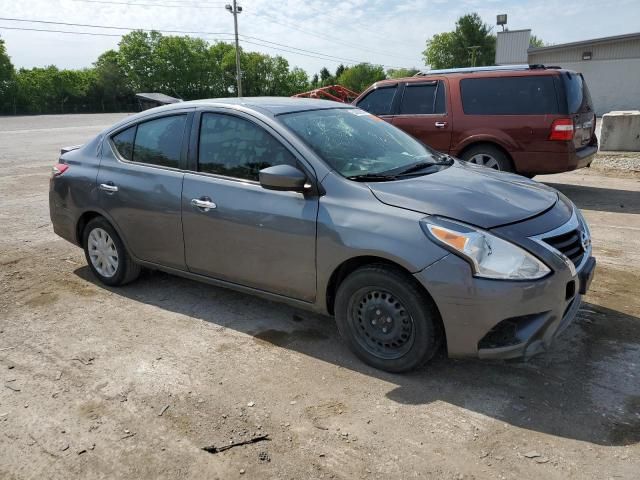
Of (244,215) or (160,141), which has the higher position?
(160,141)

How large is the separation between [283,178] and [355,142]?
778mm

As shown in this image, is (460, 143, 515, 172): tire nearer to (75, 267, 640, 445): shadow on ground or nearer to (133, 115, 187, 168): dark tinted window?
(75, 267, 640, 445): shadow on ground

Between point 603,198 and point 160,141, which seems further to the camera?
point 603,198

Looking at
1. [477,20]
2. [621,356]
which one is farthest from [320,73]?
[621,356]

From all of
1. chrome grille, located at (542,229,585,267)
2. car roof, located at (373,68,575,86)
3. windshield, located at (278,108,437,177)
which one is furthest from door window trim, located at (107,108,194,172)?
car roof, located at (373,68,575,86)

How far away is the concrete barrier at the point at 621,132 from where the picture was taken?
12503mm

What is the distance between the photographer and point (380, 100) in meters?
9.07

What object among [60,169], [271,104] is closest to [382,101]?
[271,104]

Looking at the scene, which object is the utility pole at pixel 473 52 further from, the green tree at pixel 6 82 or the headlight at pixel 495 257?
the headlight at pixel 495 257

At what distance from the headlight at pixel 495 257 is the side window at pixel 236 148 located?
4.25ft

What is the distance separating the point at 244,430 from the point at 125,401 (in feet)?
2.62

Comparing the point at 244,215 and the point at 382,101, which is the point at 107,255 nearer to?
the point at 244,215

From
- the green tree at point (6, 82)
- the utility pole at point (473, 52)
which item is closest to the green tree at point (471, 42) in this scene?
the utility pole at point (473, 52)

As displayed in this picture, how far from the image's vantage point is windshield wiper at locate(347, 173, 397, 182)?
346 cm
